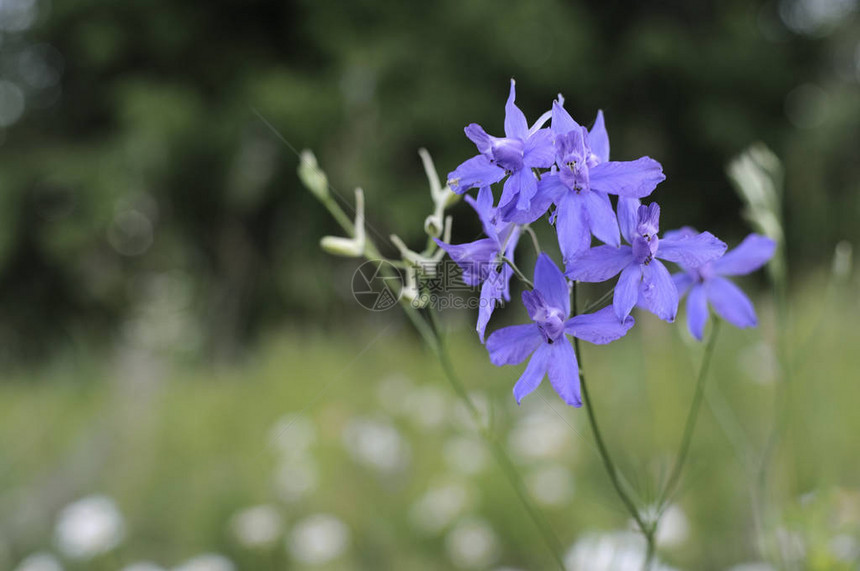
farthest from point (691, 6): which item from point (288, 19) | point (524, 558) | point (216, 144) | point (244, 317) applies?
point (524, 558)

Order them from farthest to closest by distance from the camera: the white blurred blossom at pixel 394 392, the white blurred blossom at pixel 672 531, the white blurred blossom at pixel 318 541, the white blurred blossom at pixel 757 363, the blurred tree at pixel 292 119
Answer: the blurred tree at pixel 292 119
the white blurred blossom at pixel 394 392
the white blurred blossom at pixel 757 363
the white blurred blossom at pixel 318 541
the white blurred blossom at pixel 672 531

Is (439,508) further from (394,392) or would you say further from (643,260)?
(643,260)

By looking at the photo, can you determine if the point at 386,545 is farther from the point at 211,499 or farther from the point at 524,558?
the point at 211,499

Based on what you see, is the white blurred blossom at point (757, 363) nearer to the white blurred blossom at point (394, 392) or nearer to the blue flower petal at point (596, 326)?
the white blurred blossom at point (394, 392)

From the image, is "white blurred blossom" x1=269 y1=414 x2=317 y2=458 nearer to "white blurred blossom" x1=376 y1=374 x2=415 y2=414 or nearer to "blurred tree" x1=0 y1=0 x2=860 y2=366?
"white blurred blossom" x1=376 y1=374 x2=415 y2=414

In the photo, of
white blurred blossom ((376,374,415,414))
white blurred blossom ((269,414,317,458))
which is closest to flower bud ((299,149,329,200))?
white blurred blossom ((269,414,317,458))

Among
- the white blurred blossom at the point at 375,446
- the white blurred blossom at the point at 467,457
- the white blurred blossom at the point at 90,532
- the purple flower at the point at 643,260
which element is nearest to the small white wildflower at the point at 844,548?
the purple flower at the point at 643,260
